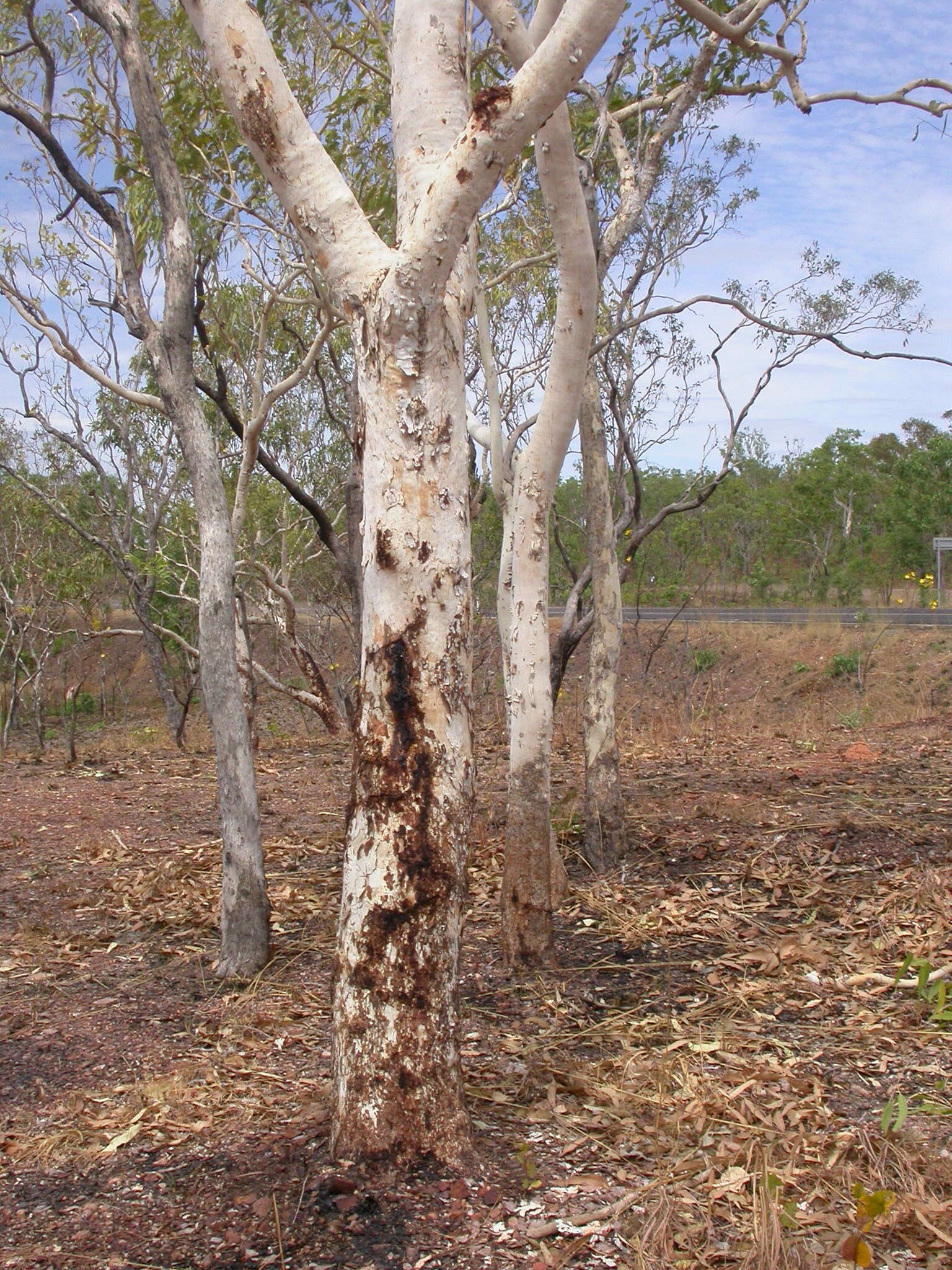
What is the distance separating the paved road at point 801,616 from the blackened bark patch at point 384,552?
21625 mm

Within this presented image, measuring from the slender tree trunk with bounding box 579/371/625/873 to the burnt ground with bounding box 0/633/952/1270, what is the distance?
0.89 ft

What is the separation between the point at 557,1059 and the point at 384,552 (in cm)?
205

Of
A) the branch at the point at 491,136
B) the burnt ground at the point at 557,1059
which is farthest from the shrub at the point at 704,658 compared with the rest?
the branch at the point at 491,136

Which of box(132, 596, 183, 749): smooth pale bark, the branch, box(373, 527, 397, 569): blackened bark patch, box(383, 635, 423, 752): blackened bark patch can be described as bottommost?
box(132, 596, 183, 749): smooth pale bark

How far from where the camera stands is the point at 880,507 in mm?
33188

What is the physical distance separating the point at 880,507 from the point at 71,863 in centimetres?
3034

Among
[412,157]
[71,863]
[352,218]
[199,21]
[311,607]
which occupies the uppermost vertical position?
[199,21]

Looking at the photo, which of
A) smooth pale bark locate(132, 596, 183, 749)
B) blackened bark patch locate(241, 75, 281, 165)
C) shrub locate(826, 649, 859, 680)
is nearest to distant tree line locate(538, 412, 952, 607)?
shrub locate(826, 649, 859, 680)

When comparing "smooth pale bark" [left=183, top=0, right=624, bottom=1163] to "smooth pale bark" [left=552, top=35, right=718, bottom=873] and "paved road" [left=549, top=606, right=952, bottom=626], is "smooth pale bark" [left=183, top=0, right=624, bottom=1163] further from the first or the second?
"paved road" [left=549, top=606, right=952, bottom=626]

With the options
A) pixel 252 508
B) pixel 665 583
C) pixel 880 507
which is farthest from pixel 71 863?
pixel 880 507

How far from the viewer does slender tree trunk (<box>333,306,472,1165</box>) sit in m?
2.95

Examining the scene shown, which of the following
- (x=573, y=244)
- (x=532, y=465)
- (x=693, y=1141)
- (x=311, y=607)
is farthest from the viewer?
(x=311, y=607)

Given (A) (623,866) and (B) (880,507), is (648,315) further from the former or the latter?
(B) (880,507)

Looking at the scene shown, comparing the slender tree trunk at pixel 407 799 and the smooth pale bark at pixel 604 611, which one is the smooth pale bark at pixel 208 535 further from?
the smooth pale bark at pixel 604 611
